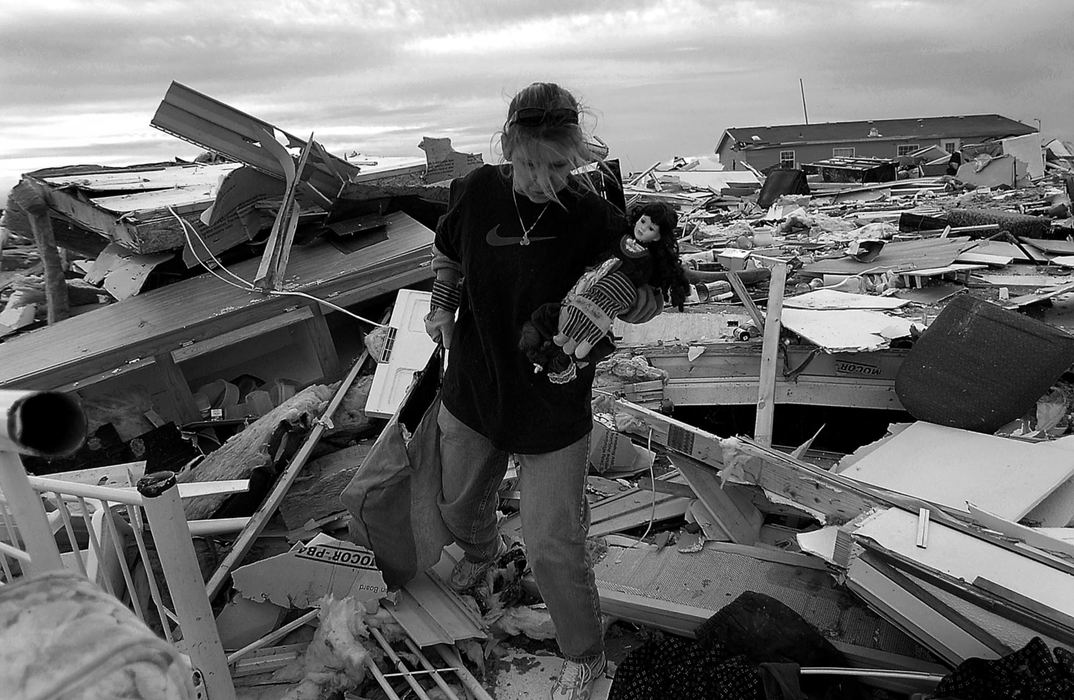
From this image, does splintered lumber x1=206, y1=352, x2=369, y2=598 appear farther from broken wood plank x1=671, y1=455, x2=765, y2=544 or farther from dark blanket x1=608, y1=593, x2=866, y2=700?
broken wood plank x1=671, y1=455, x2=765, y2=544

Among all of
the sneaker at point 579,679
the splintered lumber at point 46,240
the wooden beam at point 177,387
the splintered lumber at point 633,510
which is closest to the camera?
the sneaker at point 579,679

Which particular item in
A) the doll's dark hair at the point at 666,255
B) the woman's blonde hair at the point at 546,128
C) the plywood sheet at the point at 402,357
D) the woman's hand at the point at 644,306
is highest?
the woman's blonde hair at the point at 546,128

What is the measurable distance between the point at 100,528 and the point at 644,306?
1.84 meters

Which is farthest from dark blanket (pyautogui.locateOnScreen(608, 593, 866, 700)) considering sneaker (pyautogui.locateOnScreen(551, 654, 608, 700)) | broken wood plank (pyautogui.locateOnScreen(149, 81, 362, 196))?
broken wood plank (pyautogui.locateOnScreen(149, 81, 362, 196))

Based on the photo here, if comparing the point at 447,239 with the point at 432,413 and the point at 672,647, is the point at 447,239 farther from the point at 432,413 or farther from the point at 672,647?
the point at 672,647

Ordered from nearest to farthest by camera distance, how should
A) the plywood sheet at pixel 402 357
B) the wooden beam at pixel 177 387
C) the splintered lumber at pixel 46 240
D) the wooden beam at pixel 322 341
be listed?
the plywood sheet at pixel 402 357 < the wooden beam at pixel 177 387 < the wooden beam at pixel 322 341 < the splintered lumber at pixel 46 240

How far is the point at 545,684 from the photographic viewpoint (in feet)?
7.50

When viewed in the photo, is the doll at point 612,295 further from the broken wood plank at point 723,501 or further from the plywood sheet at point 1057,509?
the plywood sheet at point 1057,509

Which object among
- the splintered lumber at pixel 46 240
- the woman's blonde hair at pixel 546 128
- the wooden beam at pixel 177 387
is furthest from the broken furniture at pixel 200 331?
the woman's blonde hair at pixel 546 128

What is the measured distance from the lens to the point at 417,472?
227cm

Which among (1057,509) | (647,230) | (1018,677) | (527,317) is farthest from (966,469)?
(527,317)

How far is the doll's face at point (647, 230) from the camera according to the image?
1726 mm

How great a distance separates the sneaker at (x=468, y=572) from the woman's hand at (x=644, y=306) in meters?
1.17

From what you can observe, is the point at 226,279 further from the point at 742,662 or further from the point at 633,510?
the point at 742,662
